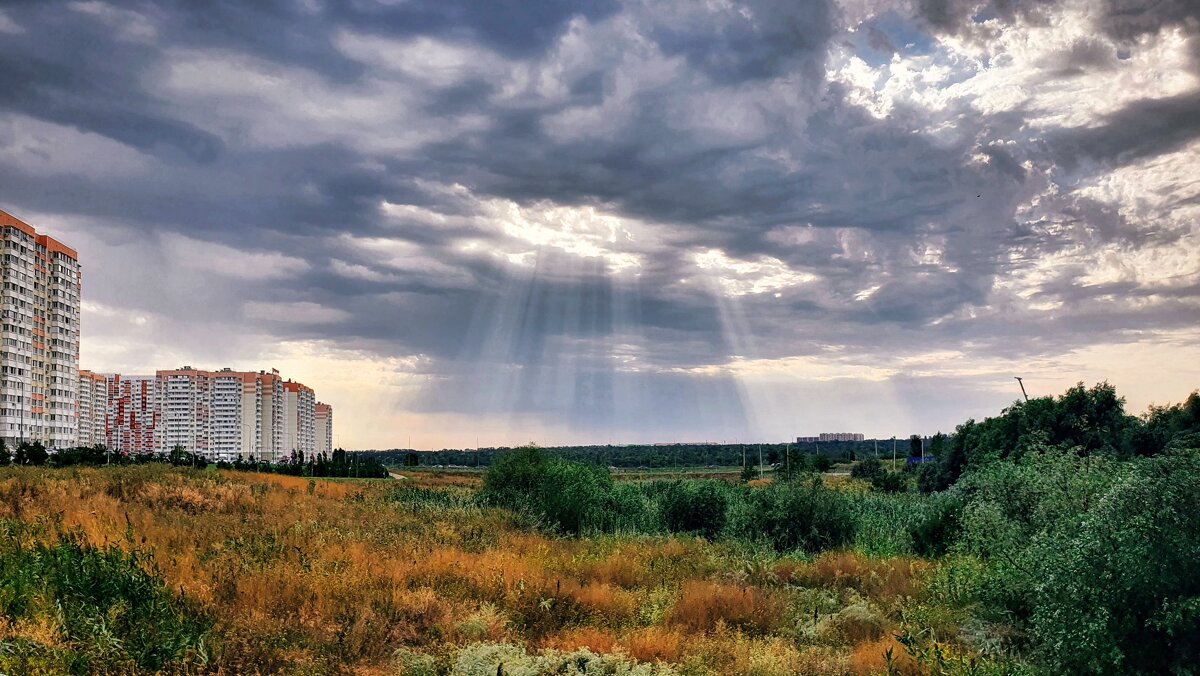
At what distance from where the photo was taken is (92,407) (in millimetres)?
136625

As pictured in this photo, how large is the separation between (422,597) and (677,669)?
441 cm

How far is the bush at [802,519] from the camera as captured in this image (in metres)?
27.4

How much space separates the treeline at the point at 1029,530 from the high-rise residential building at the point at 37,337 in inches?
3086

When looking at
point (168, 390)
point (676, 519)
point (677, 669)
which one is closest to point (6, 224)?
point (168, 390)

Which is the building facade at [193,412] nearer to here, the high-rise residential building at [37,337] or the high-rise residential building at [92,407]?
the high-rise residential building at [92,407]

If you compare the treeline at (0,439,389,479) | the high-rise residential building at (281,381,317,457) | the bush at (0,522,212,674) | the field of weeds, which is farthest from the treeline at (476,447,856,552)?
the high-rise residential building at (281,381,317,457)

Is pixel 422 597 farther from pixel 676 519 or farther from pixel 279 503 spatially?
pixel 676 519

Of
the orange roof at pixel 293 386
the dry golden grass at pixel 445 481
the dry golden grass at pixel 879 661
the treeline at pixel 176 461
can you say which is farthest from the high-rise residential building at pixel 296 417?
the dry golden grass at pixel 879 661

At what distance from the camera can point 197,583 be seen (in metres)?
11.4

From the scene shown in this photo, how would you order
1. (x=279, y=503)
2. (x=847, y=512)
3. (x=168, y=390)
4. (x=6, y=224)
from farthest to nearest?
1. (x=168, y=390)
2. (x=6, y=224)
3. (x=847, y=512)
4. (x=279, y=503)

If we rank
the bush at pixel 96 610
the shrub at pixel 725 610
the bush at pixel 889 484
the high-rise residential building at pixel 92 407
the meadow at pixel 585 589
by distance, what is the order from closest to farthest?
the bush at pixel 96 610, the meadow at pixel 585 589, the shrub at pixel 725 610, the bush at pixel 889 484, the high-rise residential building at pixel 92 407

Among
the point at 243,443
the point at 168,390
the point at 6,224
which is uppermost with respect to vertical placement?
the point at 6,224

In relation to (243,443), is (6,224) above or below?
above

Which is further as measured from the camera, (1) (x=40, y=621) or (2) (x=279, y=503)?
(2) (x=279, y=503)
